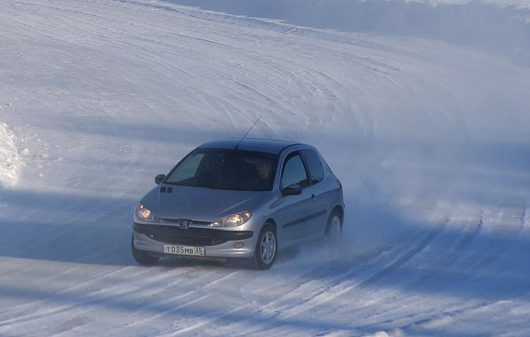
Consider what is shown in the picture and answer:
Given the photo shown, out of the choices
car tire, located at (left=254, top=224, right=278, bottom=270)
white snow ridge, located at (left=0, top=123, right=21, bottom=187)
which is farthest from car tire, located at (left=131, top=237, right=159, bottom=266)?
white snow ridge, located at (left=0, top=123, right=21, bottom=187)

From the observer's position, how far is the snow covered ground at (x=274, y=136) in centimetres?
1130

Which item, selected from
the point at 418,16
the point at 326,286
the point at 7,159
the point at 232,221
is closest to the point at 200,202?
the point at 232,221

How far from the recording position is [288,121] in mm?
26062

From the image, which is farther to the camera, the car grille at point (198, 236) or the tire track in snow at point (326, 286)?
the car grille at point (198, 236)

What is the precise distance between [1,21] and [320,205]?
2985cm

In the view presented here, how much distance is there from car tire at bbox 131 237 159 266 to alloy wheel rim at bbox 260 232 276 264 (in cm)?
125

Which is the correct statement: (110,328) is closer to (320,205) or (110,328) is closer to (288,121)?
(320,205)

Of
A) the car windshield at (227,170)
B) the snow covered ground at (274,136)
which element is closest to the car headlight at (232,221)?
the snow covered ground at (274,136)

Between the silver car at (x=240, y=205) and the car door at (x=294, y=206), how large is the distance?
0.04ft

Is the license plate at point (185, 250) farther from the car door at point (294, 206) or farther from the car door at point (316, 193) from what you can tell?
the car door at point (316, 193)

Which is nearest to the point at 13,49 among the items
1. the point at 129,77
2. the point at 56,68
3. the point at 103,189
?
the point at 56,68

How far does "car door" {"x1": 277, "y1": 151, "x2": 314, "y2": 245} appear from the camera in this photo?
530 inches

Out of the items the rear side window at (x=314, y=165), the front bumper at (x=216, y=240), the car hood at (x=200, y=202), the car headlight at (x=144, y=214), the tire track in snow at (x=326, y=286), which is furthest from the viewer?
the rear side window at (x=314, y=165)

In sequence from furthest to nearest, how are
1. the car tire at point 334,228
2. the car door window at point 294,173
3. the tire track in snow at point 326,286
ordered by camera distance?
the car tire at point 334,228 < the car door window at point 294,173 < the tire track in snow at point 326,286
